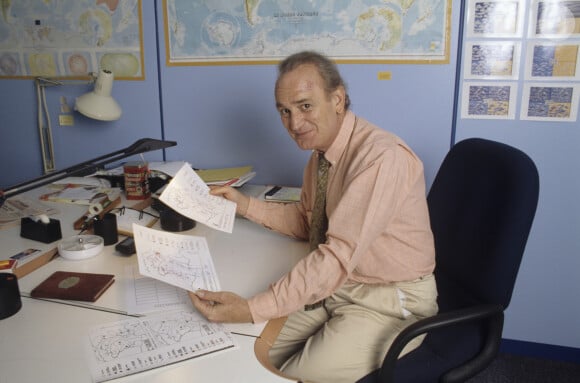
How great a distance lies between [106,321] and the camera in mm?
1002

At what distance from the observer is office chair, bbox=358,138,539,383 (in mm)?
1084

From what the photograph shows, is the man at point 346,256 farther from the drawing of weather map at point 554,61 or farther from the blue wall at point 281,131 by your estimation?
the drawing of weather map at point 554,61

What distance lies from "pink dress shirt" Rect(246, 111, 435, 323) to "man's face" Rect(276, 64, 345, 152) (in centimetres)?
4


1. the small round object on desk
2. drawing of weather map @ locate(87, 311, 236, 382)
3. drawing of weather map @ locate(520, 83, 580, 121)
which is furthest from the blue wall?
drawing of weather map @ locate(87, 311, 236, 382)

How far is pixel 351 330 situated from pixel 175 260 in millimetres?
496

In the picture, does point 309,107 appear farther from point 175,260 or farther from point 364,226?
point 175,260

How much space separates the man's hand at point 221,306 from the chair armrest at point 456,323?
0.34 metres

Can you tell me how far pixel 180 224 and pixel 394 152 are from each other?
825 millimetres

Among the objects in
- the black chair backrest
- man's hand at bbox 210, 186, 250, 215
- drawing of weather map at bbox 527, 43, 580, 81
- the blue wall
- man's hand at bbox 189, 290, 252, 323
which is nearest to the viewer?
man's hand at bbox 189, 290, 252, 323

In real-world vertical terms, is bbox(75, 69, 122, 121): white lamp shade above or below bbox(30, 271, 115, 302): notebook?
above

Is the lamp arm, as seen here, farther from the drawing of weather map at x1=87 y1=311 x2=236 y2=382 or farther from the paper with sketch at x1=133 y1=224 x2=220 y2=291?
the drawing of weather map at x1=87 y1=311 x2=236 y2=382

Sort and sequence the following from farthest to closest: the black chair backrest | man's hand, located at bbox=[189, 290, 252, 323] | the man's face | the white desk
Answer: the man's face < the black chair backrest < man's hand, located at bbox=[189, 290, 252, 323] < the white desk

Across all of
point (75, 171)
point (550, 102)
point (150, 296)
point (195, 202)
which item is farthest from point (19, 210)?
point (550, 102)

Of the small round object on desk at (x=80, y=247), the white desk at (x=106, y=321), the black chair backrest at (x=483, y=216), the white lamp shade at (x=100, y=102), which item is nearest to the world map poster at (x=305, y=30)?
the white lamp shade at (x=100, y=102)
